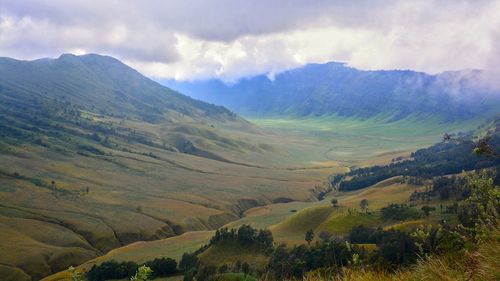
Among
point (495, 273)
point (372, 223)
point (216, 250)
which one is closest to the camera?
point (495, 273)

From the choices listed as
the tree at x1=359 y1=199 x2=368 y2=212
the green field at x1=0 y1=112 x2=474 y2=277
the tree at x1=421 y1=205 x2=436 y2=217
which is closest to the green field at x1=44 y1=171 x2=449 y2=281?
the green field at x1=0 y1=112 x2=474 y2=277

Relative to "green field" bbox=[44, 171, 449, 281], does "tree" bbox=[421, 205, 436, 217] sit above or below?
above

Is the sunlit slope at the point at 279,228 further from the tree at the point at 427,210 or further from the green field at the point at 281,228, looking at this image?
the tree at the point at 427,210

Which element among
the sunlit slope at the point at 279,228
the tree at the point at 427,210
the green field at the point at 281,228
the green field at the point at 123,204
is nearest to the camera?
the green field at the point at 281,228

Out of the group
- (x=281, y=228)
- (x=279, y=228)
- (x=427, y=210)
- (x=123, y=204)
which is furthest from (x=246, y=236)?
(x=123, y=204)

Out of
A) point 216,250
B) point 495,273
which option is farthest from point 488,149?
point 216,250

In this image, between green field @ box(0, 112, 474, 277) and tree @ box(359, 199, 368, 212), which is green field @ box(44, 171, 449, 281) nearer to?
green field @ box(0, 112, 474, 277)

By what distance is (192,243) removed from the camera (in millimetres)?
101875

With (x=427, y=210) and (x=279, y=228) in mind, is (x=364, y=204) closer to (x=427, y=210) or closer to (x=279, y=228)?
(x=279, y=228)

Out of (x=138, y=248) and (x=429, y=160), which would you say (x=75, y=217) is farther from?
(x=429, y=160)

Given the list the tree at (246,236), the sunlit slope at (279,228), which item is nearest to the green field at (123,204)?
the sunlit slope at (279,228)

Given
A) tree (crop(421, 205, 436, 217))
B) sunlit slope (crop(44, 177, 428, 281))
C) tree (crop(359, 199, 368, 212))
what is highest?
tree (crop(421, 205, 436, 217))

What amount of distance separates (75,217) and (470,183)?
4939 inches

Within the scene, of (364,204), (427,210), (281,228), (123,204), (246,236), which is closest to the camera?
(246,236)
